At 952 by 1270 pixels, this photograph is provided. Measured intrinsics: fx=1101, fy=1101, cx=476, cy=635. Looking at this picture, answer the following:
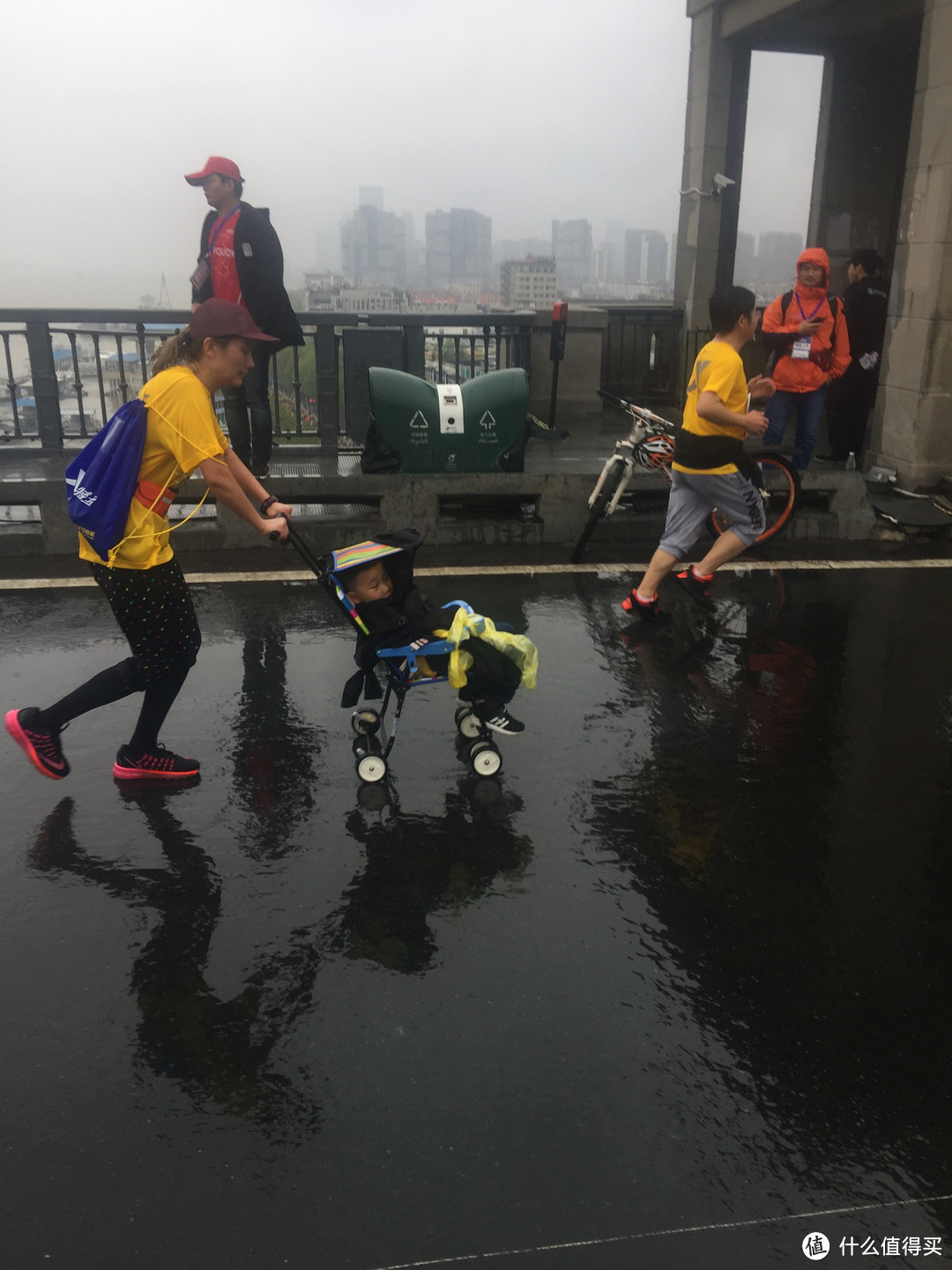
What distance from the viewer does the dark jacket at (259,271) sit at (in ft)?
27.5

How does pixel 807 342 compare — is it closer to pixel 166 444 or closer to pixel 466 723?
pixel 466 723

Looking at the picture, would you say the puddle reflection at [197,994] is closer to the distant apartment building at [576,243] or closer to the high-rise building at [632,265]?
the high-rise building at [632,265]

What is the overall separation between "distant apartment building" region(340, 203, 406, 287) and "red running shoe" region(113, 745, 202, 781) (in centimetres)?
3687

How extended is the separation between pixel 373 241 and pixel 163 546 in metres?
48.6

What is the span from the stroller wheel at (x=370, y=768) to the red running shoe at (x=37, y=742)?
130 centimetres

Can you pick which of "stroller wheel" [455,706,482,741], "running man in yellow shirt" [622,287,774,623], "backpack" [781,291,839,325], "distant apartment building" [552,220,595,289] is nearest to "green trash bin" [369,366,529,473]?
"running man in yellow shirt" [622,287,774,623]

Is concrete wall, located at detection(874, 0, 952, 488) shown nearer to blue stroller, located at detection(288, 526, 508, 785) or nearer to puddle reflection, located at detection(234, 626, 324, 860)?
puddle reflection, located at detection(234, 626, 324, 860)

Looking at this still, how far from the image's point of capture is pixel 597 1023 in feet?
10.6

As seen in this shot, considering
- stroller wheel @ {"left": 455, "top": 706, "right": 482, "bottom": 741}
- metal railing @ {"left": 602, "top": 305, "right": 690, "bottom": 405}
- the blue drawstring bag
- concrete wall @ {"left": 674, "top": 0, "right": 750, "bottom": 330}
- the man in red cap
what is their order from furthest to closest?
1. metal railing @ {"left": 602, "top": 305, "right": 690, "bottom": 405}
2. concrete wall @ {"left": 674, "top": 0, "right": 750, "bottom": 330}
3. the man in red cap
4. stroller wheel @ {"left": 455, "top": 706, "right": 482, "bottom": 741}
5. the blue drawstring bag

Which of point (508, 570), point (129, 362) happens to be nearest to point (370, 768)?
point (508, 570)

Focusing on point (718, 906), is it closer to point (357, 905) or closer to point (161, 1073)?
point (357, 905)

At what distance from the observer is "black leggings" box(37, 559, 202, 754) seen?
14.8 ft

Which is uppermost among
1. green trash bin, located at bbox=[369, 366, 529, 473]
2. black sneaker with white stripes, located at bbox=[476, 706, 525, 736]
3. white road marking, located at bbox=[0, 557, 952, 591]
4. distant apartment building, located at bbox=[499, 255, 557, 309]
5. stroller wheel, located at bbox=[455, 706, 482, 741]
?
distant apartment building, located at bbox=[499, 255, 557, 309]

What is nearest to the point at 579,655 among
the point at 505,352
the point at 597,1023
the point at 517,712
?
the point at 517,712
